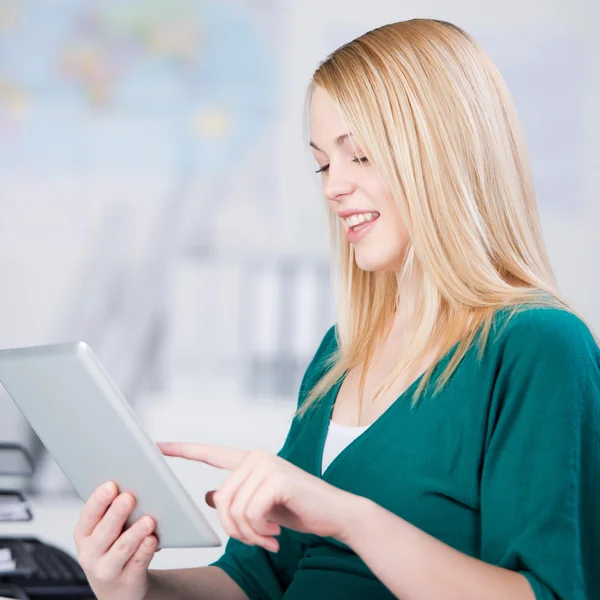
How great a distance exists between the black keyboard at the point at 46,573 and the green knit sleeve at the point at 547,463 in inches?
30.9

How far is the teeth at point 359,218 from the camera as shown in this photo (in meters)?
1.24

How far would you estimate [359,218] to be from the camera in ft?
4.11

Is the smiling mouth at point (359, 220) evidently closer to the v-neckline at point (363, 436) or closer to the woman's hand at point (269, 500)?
the v-neckline at point (363, 436)

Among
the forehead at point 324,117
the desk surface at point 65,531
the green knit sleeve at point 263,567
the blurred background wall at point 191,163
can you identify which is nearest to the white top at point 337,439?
the green knit sleeve at point 263,567

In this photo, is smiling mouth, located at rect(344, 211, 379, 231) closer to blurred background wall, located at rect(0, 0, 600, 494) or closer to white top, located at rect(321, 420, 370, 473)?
white top, located at rect(321, 420, 370, 473)

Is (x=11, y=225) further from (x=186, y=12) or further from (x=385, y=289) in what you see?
(x=385, y=289)

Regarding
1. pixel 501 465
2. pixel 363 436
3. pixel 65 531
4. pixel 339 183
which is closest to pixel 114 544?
pixel 363 436

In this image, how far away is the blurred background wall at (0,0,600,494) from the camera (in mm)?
2957

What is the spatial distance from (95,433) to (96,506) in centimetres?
10

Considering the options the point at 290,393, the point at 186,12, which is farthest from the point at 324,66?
the point at 186,12

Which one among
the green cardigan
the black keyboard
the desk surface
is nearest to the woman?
the green cardigan

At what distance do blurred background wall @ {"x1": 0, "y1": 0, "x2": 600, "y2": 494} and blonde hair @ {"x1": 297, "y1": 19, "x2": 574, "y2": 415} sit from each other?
170cm

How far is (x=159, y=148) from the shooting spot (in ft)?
9.93

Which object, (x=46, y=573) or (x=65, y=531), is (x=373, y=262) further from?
(x=65, y=531)
